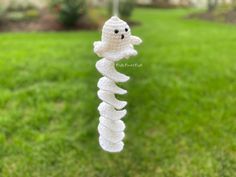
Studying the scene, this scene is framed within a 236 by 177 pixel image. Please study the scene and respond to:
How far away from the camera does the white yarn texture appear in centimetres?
169

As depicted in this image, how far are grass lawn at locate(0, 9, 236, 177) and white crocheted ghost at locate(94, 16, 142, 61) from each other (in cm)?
154

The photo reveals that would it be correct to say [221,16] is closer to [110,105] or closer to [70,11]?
[70,11]

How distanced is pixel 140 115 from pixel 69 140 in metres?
0.87

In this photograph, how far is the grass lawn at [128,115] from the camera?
313 centimetres

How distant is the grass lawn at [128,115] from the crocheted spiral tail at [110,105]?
3.62 feet

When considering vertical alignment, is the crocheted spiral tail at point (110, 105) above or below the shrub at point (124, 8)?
above

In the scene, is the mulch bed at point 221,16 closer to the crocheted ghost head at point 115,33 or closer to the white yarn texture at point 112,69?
the white yarn texture at point 112,69

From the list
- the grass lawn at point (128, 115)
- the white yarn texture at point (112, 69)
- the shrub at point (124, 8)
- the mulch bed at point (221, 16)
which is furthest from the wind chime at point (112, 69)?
the mulch bed at point (221, 16)

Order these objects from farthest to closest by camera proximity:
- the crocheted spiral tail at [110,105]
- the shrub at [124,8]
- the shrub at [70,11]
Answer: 1. the shrub at [124,8]
2. the shrub at [70,11]
3. the crocheted spiral tail at [110,105]

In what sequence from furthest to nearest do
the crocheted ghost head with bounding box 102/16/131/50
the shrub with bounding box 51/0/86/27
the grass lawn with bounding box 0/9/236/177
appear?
the shrub with bounding box 51/0/86/27 < the grass lawn with bounding box 0/9/236/177 < the crocheted ghost head with bounding box 102/16/131/50

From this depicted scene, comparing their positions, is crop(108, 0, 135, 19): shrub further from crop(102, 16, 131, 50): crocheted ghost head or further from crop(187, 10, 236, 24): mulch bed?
crop(102, 16, 131, 50): crocheted ghost head

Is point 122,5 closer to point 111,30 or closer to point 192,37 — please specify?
point 192,37

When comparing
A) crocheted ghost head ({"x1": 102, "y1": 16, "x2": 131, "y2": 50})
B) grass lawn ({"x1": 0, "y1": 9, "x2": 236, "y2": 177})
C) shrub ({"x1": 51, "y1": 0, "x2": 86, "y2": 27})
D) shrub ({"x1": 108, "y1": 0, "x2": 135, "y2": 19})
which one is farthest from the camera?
shrub ({"x1": 108, "y1": 0, "x2": 135, "y2": 19})

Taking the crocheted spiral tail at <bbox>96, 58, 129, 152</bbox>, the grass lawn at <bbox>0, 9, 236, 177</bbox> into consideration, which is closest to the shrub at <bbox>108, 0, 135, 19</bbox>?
the grass lawn at <bbox>0, 9, 236, 177</bbox>
